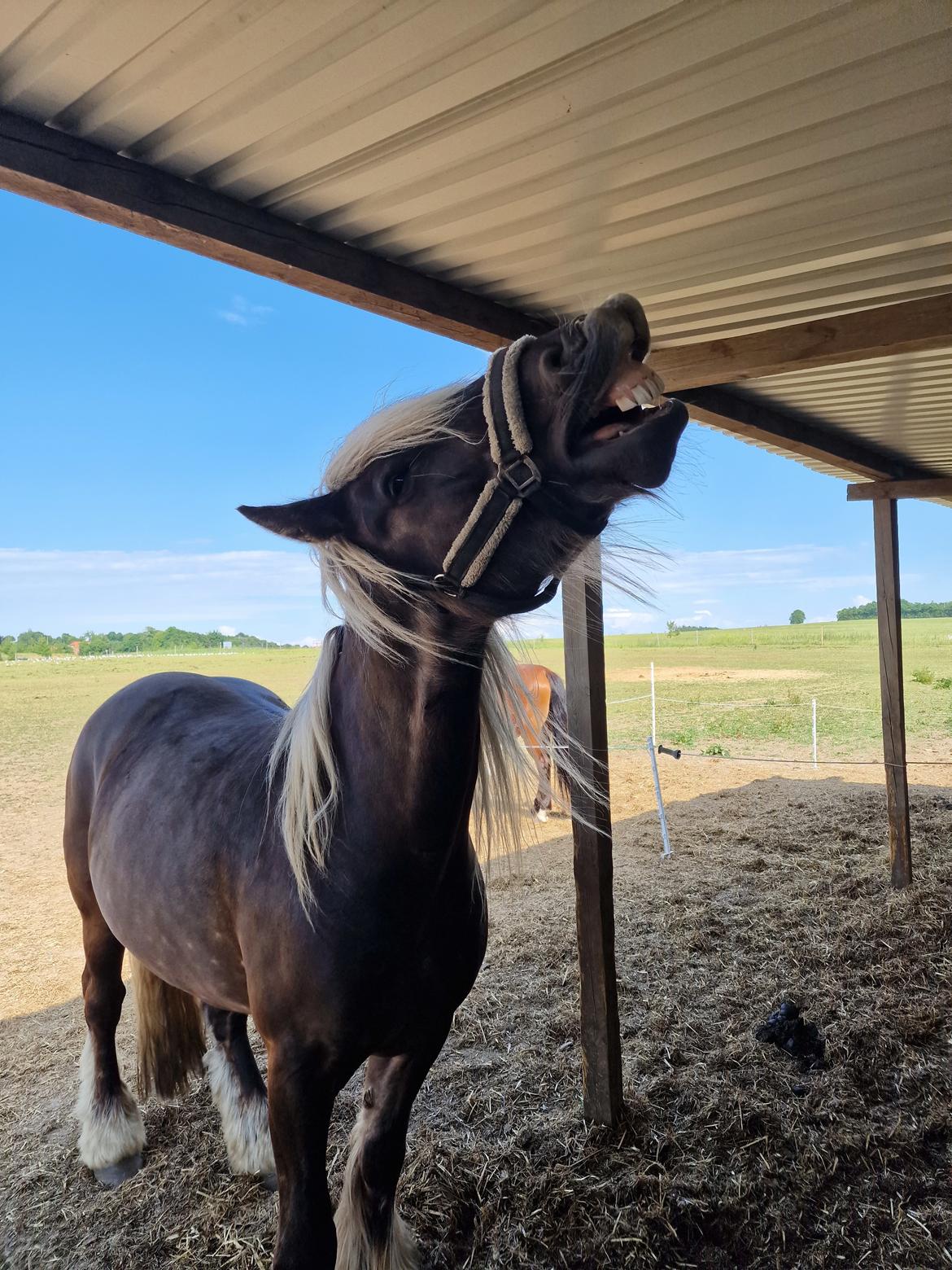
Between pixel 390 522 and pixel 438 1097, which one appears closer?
pixel 390 522

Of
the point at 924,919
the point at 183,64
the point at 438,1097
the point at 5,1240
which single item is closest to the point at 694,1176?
the point at 438,1097

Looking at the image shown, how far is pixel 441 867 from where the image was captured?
143 centimetres

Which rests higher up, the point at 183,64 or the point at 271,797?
the point at 183,64

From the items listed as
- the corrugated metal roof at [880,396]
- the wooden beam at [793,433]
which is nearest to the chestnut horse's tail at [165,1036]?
the wooden beam at [793,433]

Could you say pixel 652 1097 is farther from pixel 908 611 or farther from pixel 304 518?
pixel 908 611

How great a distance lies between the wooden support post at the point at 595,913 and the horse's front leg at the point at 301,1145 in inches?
49.6

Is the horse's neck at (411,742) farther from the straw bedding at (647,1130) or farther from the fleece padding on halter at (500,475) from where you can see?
the straw bedding at (647,1130)

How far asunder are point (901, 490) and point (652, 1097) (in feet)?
13.4

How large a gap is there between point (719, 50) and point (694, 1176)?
9.36 feet

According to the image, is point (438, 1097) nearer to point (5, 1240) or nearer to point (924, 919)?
point (5, 1240)

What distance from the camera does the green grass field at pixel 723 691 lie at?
12.7m

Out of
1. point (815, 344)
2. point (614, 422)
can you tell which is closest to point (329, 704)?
point (614, 422)

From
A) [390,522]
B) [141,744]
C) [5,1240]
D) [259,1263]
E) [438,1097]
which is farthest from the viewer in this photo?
[438,1097]

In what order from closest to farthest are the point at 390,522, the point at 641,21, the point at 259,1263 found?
the point at 390,522 → the point at 641,21 → the point at 259,1263
